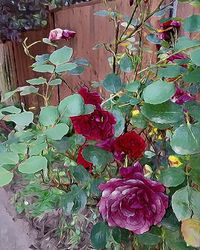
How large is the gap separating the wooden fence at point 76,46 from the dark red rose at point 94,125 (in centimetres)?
154

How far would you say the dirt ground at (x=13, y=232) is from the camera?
7.95 feet

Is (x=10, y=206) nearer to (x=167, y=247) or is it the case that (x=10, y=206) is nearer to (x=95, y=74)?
(x=95, y=74)

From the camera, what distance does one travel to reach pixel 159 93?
28.0 inches

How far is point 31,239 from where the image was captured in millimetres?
2453

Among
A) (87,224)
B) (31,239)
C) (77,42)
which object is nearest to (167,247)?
(87,224)

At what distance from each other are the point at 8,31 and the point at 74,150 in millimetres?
2982

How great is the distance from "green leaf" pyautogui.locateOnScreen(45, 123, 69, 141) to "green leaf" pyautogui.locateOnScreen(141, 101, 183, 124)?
15cm

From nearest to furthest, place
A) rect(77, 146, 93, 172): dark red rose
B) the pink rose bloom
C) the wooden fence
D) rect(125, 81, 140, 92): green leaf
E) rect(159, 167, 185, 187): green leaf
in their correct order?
rect(159, 167, 185, 187): green leaf
rect(125, 81, 140, 92): green leaf
rect(77, 146, 93, 172): dark red rose
the pink rose bloom
the wooden fence

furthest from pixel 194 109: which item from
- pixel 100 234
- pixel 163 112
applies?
pixel 100 234

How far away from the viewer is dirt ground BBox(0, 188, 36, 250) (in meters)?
2.42

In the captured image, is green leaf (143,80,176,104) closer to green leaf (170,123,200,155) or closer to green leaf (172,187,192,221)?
green leaf (170,123,200,155)

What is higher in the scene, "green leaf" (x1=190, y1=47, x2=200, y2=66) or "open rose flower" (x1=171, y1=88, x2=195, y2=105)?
"green leaf" (x1=190, y1=47, x2=200, y2=66)

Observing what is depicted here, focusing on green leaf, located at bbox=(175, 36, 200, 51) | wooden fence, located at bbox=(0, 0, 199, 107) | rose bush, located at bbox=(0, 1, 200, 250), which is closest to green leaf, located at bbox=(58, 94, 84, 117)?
rose bush, located at bbox=(0, 1, 200, 250)

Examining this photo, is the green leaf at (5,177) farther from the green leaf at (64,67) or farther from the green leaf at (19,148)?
the green leaf at (64,67)
